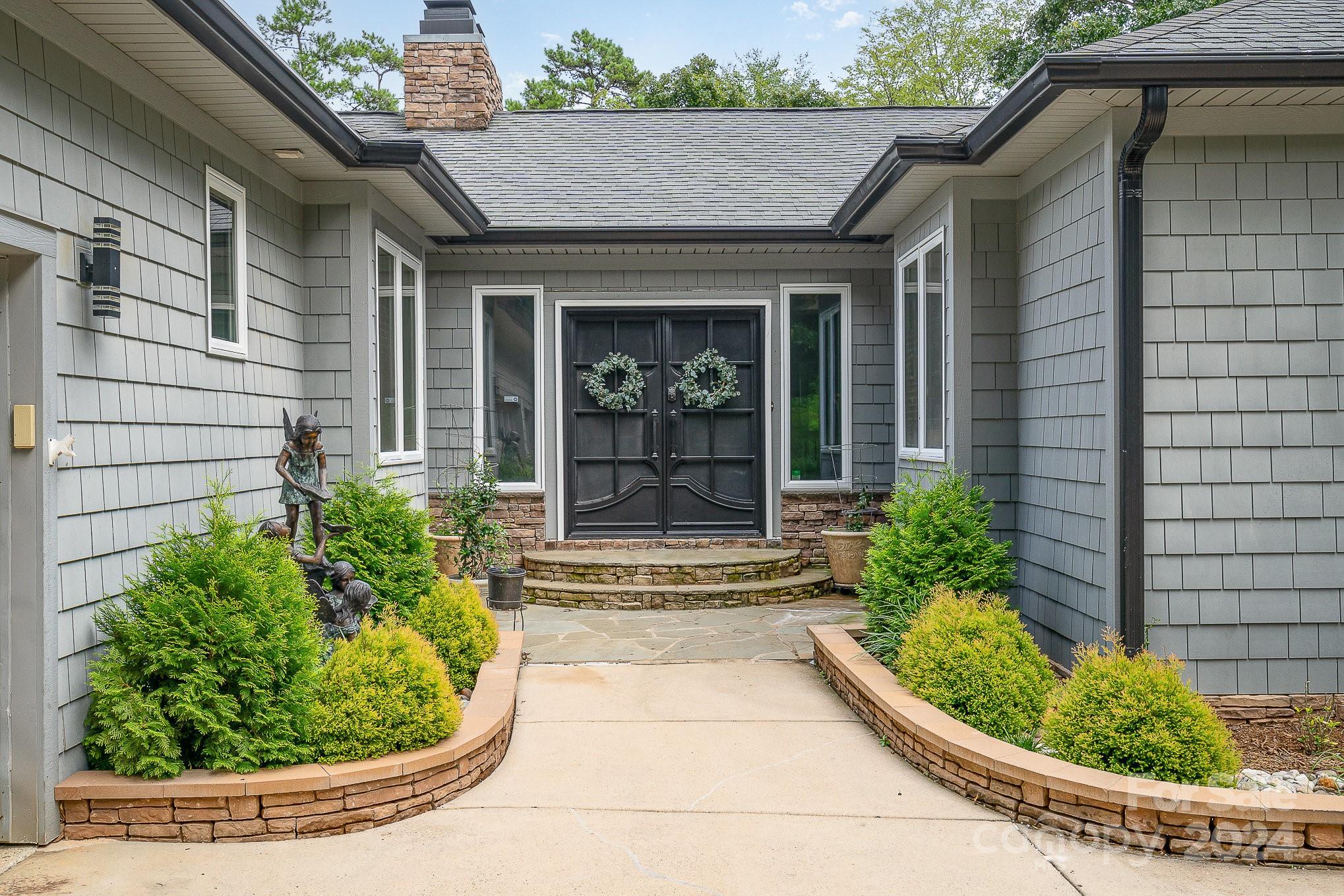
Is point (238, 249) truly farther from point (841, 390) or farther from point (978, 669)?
point (841, 390)

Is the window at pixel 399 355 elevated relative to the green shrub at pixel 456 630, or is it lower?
elevated

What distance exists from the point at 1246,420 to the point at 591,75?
23.6m

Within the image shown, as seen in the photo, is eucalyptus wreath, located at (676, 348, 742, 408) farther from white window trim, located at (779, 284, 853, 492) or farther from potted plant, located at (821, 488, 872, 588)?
potted plant, located at (821, 488, 872, 588)

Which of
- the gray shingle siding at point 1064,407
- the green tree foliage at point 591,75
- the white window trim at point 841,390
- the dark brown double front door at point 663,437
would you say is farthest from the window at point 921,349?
the green tree foliage at point 591,75

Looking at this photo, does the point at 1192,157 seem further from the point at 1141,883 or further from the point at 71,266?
the point at 71,266

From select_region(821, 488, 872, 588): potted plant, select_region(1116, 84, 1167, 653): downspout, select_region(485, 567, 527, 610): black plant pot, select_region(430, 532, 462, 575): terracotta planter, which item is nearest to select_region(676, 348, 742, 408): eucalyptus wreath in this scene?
select_region(821, 488, 872, 588): potted plant

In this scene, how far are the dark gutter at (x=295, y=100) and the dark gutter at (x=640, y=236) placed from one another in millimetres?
872

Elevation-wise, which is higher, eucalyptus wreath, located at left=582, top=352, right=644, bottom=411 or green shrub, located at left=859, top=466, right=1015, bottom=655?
eucalyptus wreath, located at left=582, top=352, right=644, bottom=411

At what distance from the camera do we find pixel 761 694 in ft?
17.4

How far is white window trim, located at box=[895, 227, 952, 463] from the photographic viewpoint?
6.33 m

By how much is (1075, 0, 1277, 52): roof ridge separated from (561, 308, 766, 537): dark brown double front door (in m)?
4.39

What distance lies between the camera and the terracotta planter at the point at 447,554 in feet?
25.0

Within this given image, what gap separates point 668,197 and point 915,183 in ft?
10.1

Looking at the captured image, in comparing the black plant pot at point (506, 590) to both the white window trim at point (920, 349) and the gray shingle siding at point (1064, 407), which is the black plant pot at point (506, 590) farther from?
the gray shingle siding at point (1064, 407)
